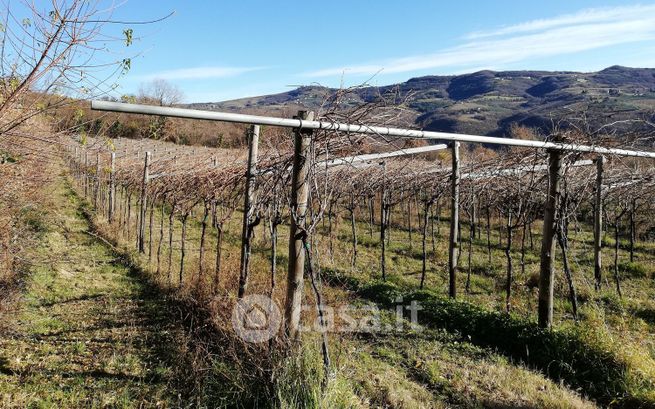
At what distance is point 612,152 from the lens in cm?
561

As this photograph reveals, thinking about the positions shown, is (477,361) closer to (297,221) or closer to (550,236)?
(550,236)

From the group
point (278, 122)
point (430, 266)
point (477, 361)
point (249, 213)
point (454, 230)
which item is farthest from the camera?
point (430, 266)

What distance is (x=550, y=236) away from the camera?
5.68 m

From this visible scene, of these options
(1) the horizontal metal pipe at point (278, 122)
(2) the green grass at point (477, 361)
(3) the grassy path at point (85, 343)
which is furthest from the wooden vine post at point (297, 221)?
(3) the grassy path at point (85, 343)

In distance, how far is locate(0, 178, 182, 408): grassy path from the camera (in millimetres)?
4305

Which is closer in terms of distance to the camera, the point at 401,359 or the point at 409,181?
the point at 401,359

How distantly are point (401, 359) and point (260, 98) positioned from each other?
5445 inches

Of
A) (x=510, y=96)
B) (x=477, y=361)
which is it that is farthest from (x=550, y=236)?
(x=510, y=96)

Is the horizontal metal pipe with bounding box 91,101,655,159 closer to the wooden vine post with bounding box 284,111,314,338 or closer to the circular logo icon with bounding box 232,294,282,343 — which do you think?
the wooden vine post with bounding box 284,111,314,338

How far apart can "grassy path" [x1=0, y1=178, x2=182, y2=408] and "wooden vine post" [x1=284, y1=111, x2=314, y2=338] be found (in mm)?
1453

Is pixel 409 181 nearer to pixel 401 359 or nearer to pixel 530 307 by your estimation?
pixel 530 307

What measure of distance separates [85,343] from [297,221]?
392 centimetres

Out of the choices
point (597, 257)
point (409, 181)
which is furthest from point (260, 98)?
point (597, 257)

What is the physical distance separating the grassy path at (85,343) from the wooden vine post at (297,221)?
145 centimetres
